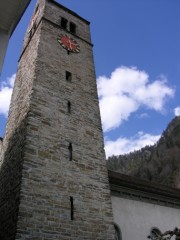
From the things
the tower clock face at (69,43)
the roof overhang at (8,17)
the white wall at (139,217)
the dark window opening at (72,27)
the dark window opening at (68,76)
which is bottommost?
the white wall at (139,217)

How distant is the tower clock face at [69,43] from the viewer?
14.9 metres

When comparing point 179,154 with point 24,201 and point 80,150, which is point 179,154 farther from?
point 24,201

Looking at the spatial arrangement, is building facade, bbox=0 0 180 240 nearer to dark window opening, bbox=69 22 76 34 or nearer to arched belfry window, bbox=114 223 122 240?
arched belfry window, bbox=114 223 122 240

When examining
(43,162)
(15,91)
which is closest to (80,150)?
(43,162)

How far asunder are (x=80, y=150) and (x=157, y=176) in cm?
2889

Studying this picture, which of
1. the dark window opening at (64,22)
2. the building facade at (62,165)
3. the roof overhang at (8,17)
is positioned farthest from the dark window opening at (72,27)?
the roof overhang at (8,17)

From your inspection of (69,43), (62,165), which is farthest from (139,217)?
(69,43)

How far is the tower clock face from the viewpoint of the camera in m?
14.9

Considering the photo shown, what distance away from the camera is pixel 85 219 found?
939cm

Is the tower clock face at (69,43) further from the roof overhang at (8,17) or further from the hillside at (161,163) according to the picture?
the hillside at (161,163)

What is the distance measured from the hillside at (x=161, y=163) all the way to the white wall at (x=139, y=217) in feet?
62.9

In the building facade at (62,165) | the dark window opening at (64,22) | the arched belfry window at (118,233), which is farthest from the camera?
the dark window opening at (64,22)

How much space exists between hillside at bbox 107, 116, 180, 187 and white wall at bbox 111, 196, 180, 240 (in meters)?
19.2

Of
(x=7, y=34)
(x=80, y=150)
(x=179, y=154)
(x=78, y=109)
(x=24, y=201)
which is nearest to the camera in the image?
(x=7, y=34)
